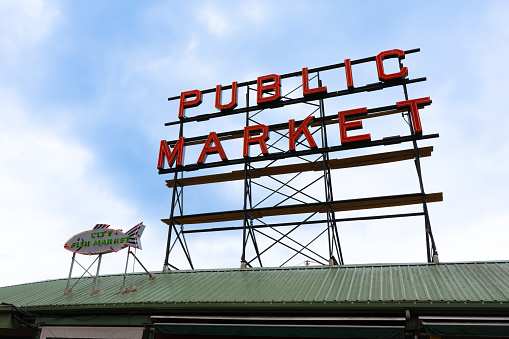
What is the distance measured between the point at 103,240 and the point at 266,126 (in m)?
8.66

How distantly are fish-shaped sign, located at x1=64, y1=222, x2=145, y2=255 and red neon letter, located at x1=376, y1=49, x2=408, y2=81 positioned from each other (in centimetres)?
1239

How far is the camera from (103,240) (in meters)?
15.0

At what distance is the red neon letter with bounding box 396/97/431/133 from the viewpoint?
53.7 feet

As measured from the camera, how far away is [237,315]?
35.3 feet

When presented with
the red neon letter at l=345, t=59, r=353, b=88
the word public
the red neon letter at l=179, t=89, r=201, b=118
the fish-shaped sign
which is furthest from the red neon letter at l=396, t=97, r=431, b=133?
the fish-shaped sign

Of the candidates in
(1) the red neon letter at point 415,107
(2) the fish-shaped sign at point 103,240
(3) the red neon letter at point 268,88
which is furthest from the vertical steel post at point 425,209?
(2) the fish-shaped sign at point 103,240

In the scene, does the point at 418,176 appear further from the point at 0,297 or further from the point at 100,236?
the point at 0,297

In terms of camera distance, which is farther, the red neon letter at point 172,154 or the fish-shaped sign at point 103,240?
the red neon letter at point 172,154

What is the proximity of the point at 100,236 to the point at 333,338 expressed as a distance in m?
9.52

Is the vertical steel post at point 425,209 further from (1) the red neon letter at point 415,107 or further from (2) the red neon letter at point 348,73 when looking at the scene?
(2) the red neon letter at point 348,73

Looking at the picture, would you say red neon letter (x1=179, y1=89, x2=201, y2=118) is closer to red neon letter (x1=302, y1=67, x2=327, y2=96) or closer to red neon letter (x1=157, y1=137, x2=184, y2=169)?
red neon letter (x1=157, y1=137, x2=184, y2=169)

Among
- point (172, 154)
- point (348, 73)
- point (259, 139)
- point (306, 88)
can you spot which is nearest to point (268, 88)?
point (306, 88)

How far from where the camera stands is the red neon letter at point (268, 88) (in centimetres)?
1981

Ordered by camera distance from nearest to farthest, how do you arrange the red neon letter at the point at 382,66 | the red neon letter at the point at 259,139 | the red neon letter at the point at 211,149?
1. the red neon letter at the point at 382,66
2. the red neon letter at the point at 259,139
3. the red neon letter at the point at 211,149
